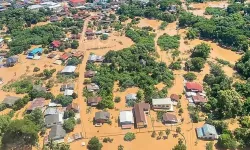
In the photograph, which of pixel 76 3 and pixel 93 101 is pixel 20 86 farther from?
pixel 76 3

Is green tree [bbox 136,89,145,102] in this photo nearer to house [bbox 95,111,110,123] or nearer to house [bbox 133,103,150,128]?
house [bbox 133,103,150,128]

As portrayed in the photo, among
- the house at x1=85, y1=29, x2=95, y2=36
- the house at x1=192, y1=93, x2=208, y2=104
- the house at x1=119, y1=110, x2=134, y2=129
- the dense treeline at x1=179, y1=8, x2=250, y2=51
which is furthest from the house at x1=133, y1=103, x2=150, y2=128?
the house at x1=85, y1=29, x2=95, y2=36

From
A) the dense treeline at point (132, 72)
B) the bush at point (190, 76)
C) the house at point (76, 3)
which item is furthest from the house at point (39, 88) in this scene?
the house at point (76, 3)

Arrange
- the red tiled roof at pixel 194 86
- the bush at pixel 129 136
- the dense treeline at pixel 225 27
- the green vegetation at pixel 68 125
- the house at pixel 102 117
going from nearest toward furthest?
the bush at pixel 129 136 → the green vegetation at pixel 68 125 → the house at pixel 102 117 → the red tiled roof at pixel 194 86 → the dense treeline at pixel 225 27

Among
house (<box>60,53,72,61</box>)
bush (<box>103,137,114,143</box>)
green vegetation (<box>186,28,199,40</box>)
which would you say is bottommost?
bush (<box>103,137,114,143</box>)

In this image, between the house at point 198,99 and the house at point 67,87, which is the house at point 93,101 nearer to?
the house at point 67,87

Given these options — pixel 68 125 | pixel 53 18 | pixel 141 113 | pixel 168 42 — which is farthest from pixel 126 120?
pixel 53 18
